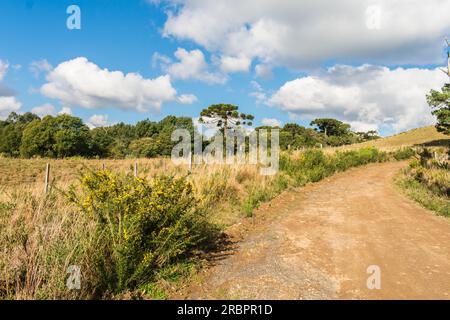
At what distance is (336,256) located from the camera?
522 cm

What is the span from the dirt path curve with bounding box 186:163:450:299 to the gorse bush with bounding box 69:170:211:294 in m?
0.67

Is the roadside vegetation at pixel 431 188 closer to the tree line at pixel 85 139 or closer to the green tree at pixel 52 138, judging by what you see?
the tree line at pixel 85 139

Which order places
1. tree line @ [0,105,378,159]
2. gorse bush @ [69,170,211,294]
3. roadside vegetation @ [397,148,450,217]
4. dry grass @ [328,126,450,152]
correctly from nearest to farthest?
gorse bush @ [69,170,211,294]
roadside vegetation @ [397,148,450,217]
dry grass @ [328,126,450,152]
tree line @ [0,105,378,159]

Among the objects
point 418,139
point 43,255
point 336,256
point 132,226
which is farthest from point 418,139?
point 43,255

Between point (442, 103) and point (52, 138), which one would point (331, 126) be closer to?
point (442, 103)

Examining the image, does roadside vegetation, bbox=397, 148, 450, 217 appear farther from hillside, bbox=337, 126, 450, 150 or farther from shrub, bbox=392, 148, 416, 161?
hillside, bbox=337, 126, 450, 150

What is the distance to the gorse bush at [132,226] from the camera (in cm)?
376

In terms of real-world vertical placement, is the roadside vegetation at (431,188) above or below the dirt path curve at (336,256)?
above

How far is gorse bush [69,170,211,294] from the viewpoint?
3756mm

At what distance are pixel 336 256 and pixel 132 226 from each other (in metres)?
3.40

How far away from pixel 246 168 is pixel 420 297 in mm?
8603

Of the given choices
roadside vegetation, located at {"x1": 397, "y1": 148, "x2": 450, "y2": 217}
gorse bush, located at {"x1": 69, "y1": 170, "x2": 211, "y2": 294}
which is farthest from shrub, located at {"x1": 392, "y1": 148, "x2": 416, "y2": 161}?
gorse bush, located at {"x1": 69, "y1": 170, "x2": 211, "y2": 294}

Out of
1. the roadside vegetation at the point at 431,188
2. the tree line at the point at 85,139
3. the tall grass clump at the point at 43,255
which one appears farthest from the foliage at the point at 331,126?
the tall grass clump at the point at 43,255

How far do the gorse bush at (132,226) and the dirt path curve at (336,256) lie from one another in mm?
673
